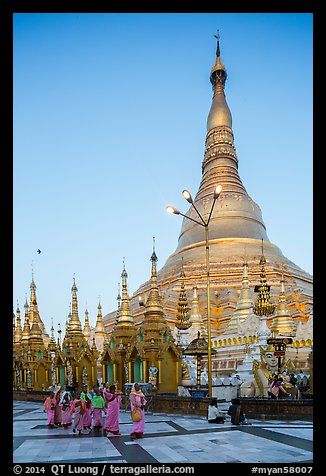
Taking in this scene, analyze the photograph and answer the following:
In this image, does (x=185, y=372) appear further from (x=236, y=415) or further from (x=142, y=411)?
(x=142, y=411)

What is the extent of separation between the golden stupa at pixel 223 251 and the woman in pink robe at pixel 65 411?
21053 mm

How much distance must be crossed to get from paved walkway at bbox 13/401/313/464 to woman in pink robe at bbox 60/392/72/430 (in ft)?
1.54

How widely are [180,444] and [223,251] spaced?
3323 centimetres

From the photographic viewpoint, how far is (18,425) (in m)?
14.2

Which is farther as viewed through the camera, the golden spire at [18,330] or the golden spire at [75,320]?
the golden spire at [18,330]

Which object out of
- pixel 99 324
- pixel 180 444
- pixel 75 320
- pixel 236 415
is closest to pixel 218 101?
pixel 99 324

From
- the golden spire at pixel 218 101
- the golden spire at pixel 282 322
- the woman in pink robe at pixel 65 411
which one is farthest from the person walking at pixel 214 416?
the golden spire at pixel 218 101

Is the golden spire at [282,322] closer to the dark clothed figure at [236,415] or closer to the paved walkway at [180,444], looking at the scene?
the paved walkway at [180,444]

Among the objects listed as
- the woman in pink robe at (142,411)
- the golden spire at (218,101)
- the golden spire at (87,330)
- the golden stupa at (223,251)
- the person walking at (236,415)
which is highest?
the golden spire at (218,101)

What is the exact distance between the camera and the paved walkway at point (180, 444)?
797 centimetres

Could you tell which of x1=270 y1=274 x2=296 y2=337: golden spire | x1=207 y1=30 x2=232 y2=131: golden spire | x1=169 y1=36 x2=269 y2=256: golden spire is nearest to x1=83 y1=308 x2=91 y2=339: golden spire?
x1=169 y1=36 x2=269 y2=256: golden spire

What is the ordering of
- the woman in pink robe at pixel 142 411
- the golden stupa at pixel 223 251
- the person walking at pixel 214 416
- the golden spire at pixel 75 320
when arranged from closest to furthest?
the woman in pink robe at pixel 142 411
the person walking at pixel 214 416
the golden spire at pixel 75 320
the golden stupa at pixel 223 251
